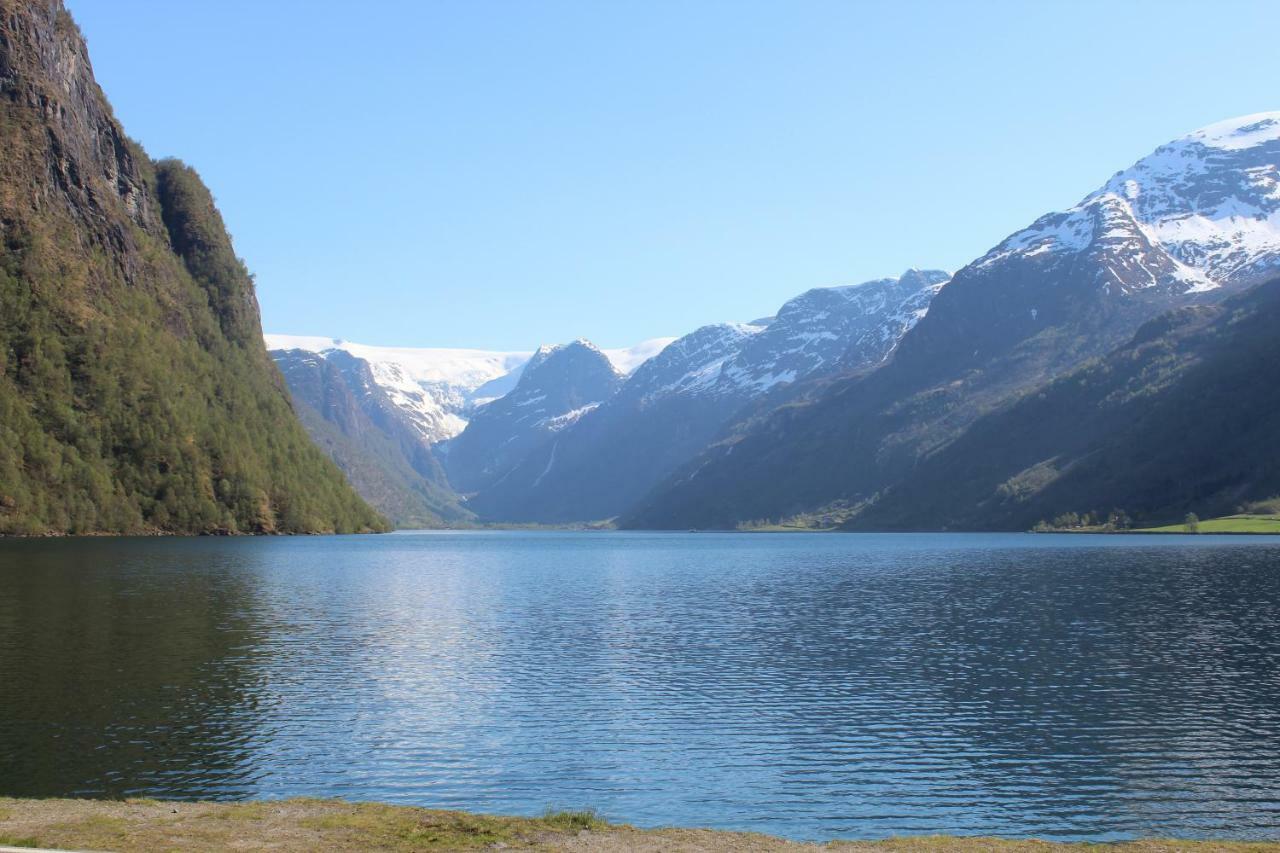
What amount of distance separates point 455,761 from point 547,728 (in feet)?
23.6

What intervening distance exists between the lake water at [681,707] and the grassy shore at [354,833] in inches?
143

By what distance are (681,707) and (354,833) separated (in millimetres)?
26925

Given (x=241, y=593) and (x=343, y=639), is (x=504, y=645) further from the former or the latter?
(x=241, y=593)

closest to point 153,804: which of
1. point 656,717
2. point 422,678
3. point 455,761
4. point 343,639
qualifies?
point 455,761

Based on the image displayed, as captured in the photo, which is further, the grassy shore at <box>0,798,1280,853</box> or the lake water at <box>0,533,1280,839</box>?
the lake water at <box>0,533,1280,839</box>

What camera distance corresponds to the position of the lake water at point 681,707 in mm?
39500

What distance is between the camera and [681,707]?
56188mm

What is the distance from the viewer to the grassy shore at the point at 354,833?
29.9 m

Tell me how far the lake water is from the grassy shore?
3630mm

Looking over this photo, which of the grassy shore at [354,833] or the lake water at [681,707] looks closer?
the grassy shore at [354,833]

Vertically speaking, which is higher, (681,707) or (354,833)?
(354,833)

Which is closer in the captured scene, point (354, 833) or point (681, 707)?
point (354, 833)

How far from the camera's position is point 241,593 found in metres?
114

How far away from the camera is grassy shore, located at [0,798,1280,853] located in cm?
2988
